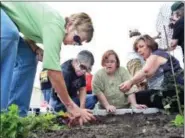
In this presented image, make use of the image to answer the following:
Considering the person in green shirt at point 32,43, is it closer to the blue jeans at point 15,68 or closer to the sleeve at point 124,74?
the blue jeans at point 15,68

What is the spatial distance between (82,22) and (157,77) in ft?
1.73

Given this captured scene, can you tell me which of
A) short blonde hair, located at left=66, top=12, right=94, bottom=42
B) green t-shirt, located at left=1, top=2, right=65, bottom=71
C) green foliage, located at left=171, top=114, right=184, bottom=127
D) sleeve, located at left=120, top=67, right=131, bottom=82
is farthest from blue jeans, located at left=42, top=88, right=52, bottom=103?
green foliage, located at left=171, top=114, right=184, bottom=127

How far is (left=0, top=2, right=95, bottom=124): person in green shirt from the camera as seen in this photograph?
1619 mm

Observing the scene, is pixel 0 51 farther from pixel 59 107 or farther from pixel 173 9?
pixel 173 9

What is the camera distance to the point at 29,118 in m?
1.57

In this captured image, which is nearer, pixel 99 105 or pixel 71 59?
pixel 71 59

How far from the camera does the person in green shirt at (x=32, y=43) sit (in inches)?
63.7

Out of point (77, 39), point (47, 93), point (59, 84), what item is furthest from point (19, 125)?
point (77, 39)

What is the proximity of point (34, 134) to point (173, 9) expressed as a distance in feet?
3.05

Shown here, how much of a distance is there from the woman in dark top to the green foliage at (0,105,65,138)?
2.00ft

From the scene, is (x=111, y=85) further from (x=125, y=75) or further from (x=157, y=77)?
(x=157, y=77)

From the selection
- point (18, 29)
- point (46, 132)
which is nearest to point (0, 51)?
point (18, 29)

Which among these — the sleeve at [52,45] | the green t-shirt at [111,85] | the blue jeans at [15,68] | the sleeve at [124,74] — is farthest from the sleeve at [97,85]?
the sleeve at [52,45]

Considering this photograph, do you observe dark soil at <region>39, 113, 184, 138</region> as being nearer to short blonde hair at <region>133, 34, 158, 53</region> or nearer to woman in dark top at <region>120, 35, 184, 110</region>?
woman in dark top at <region>120, 35, 184, 110</region>
